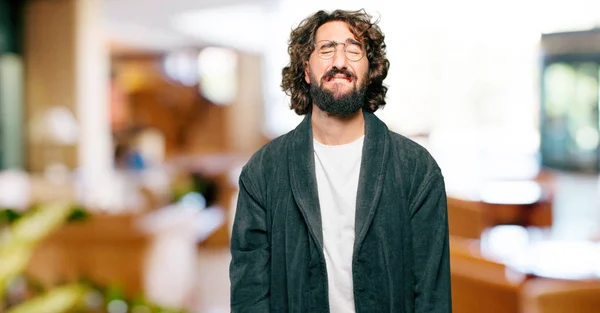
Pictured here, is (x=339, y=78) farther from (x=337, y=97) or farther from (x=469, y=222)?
(x=469, y=222)

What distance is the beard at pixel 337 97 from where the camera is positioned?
710 millimetres

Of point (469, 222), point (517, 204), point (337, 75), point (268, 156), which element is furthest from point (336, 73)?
point (517, 204)

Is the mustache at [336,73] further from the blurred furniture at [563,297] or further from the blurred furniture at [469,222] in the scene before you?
the blurred furniture at [469,222]

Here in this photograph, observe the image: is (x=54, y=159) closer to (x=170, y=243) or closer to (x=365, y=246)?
(x=170, y=243)

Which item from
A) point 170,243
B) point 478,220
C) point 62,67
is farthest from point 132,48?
point 478,220

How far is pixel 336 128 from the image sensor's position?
0.77 m

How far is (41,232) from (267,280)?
2.05 ft

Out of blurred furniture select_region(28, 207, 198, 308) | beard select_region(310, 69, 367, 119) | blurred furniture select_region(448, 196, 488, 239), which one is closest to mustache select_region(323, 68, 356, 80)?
beard select_region(310, 69, 367, 119)

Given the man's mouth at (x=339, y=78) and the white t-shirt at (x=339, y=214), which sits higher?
the man's mouth at (x=339, y=78)

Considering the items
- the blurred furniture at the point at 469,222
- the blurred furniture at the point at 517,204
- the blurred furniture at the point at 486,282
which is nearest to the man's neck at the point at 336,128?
the blurred furniture at the point at 486,282

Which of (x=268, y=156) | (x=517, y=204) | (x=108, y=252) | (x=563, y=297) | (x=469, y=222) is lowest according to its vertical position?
(x=517, y=204)

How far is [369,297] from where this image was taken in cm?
73

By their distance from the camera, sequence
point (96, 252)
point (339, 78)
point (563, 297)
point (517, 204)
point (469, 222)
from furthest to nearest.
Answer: point (517, 204), point (96, 252), point (469, 222), point (563, 297), point (339, 78)

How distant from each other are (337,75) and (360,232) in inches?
6.9
